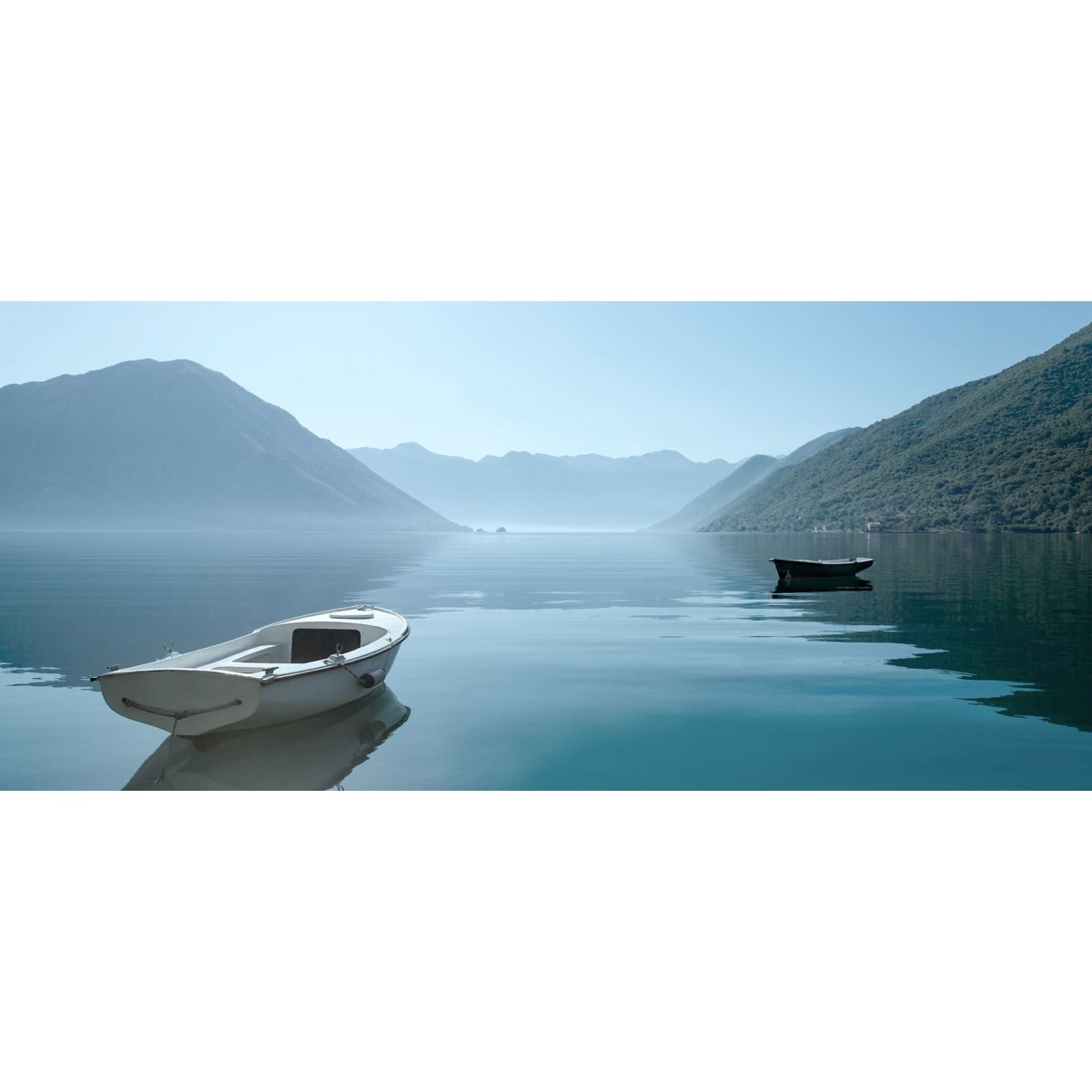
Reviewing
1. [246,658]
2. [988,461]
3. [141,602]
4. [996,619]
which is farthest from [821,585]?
[988,461]

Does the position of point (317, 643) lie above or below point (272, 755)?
above

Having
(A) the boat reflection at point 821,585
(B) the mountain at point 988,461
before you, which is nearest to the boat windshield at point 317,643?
(A) the boat reflection at point 821,585

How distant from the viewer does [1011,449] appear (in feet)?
269

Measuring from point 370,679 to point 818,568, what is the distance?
27745mm

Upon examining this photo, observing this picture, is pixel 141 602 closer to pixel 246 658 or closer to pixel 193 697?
pixel 246 658

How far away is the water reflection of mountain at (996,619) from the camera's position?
12.6m

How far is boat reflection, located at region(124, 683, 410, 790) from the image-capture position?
8.89 meters

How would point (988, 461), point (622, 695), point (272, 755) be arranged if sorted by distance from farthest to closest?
1. point (988, 461)
2. point (622, 695)
3. point (272, 755)

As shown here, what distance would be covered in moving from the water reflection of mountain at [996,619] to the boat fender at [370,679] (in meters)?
8.66

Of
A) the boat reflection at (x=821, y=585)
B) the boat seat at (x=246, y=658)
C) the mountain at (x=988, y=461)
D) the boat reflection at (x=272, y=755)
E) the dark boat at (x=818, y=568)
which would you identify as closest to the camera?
the boat reflection at (x=272, y=755)

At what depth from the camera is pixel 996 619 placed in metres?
20.8

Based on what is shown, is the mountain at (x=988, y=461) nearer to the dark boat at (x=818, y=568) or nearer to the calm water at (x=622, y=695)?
the dark boat at (x=818, y=568)

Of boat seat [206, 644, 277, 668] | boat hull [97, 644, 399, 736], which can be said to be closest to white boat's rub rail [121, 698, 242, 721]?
boat hull [97, 644, 399, 736]

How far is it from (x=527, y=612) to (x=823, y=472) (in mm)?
125086
